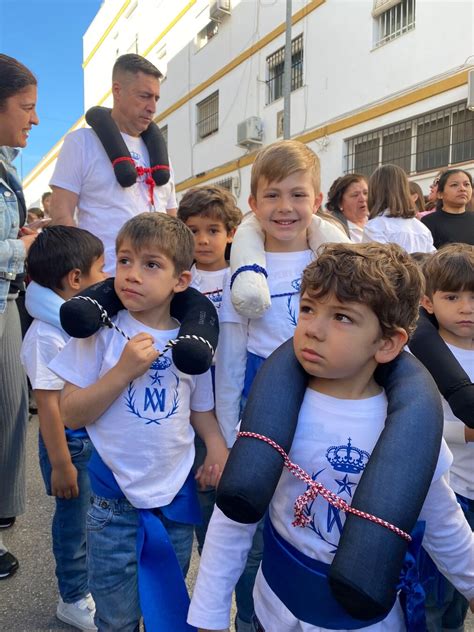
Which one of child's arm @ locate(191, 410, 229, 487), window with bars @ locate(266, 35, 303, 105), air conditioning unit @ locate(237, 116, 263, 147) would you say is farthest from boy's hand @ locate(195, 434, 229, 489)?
air conditioning unit @ locate(237, 116, 263, 147)

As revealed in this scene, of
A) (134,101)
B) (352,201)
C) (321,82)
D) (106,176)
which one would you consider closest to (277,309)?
(106,176)

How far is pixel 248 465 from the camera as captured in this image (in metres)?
1.00

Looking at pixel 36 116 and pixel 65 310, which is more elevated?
pixel 36 116

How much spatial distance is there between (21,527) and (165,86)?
646 inches

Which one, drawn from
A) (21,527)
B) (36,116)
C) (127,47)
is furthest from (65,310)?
(127,47)

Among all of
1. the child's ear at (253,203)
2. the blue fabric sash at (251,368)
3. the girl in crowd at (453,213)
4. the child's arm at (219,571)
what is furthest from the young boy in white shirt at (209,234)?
the girl in crowd at (453,213)

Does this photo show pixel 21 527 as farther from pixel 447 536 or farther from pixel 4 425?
pixel 447 536

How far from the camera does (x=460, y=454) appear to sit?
172 cm

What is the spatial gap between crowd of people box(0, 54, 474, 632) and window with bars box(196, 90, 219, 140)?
12717 mm

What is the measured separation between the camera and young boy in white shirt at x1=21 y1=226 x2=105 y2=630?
70.4 inches

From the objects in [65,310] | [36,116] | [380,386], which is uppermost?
[36,116]

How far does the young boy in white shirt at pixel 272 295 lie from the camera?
5.40 feet

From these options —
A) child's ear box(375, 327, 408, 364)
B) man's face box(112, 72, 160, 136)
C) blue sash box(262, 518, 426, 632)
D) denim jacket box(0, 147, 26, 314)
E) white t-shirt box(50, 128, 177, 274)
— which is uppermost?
man's face box(112, 72, 160, 136)

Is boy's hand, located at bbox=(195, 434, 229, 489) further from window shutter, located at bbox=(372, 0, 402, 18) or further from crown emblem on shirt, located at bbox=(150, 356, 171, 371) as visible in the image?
window shutter, located at bbox=(372, 0, 402, 18)
